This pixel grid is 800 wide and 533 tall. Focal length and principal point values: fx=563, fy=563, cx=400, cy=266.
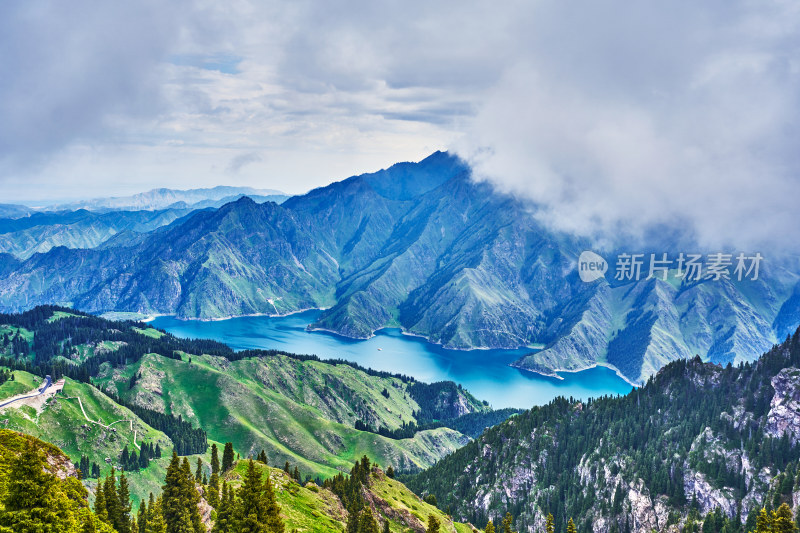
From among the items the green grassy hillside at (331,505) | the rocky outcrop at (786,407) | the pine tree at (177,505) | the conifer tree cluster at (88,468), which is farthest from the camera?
the conifer tree cluster at (88,468)

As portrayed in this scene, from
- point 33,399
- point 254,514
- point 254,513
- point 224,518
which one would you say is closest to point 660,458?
point 224,518

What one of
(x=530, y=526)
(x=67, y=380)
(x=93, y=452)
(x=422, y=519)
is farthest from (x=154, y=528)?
(x=67, y=380)

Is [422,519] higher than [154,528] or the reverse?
higher

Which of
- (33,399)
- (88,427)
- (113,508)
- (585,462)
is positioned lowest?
(113,508)

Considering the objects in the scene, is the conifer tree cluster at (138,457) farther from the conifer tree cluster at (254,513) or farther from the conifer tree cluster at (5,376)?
the conifer tree cluster at (254,513)

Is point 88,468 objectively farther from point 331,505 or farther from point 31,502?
point 31,502

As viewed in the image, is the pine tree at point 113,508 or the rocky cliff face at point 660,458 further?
the rocky cliff face at point 660,458

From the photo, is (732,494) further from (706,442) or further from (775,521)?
(775,521)

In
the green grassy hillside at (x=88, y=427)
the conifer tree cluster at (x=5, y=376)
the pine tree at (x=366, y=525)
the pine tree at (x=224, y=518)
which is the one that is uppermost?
the conifer tree cluster at (x=5, y=376)

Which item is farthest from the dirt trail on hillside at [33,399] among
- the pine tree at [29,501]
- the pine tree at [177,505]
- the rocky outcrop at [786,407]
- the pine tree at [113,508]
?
the rocky outcrop at [786,407]

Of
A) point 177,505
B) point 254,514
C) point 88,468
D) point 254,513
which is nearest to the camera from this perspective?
point 254,514

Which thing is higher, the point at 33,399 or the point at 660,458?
the point at 660,458
